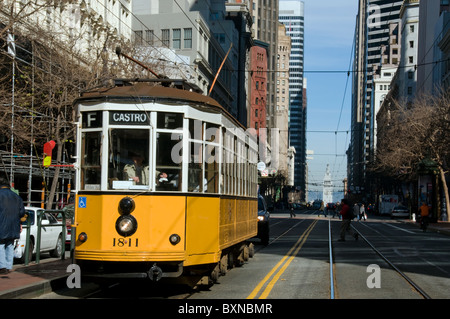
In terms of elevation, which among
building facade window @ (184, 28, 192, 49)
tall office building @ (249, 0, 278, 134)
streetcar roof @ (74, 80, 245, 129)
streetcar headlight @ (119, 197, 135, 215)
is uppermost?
tall office building @ (249, 0, 278, 134)

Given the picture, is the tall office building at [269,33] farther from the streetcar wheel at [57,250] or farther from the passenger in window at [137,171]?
the passenger in window at [137,171]

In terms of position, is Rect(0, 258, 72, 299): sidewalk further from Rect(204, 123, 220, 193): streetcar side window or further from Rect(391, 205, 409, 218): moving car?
Rect(391, 205, 409, 218): moving car

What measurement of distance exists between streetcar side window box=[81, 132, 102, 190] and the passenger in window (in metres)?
0.45

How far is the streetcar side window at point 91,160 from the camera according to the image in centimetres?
1023

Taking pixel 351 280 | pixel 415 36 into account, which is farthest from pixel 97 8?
pixel 415 36

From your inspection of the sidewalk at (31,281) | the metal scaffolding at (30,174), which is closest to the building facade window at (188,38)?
the metal scaffolding at (30,174)

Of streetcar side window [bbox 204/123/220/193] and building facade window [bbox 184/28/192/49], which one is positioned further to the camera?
building facade window [bbox 184/28/192/49]

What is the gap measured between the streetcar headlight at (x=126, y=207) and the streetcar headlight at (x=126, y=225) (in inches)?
2.9

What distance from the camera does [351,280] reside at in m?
13.0

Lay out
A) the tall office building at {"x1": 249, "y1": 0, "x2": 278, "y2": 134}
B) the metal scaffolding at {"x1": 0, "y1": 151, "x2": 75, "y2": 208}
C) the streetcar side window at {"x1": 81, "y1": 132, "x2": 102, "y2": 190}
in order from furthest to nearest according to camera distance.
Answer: the tall office building at {"x1": 249, "y1": 0, "x2": 278, "y2": 134}, the metal scaffolding at {"x1": 0, "y1": 151, "x2": 75, "y2": 208}, the streetcar side window at {"x1": 81, "y1": 132, "x2": 102, "y2": 190}

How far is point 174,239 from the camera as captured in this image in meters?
9.92

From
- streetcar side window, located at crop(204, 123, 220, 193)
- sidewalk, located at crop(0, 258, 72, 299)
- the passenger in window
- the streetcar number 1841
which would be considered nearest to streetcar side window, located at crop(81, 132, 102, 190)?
the passenger in window

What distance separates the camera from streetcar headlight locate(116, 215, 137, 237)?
9.82 meters
